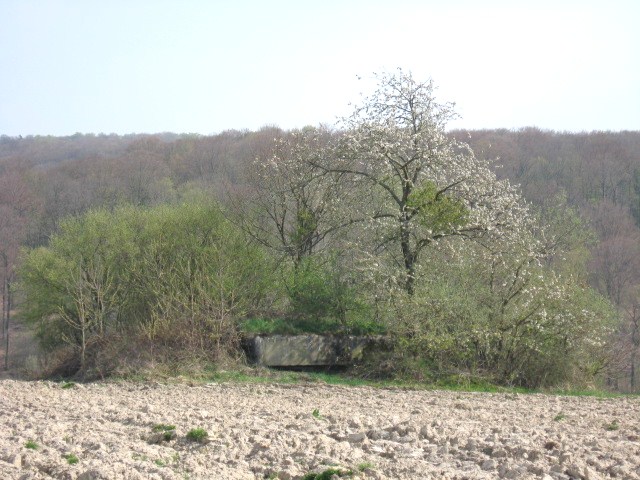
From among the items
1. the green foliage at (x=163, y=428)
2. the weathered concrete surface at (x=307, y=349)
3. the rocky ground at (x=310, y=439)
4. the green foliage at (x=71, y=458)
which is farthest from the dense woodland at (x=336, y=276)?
the green foliage at (x=71, y=458)

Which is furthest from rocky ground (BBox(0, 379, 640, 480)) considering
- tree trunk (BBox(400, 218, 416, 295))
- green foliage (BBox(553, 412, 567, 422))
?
tree trunk (BBox(400, 218, 416, 295))

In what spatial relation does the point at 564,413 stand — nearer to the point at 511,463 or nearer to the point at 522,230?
the point at 511,463

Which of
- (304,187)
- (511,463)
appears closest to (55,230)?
(304,187)

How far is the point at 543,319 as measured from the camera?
18.3 meters

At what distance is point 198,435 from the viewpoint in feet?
29.9

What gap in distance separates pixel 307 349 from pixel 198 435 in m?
11.3

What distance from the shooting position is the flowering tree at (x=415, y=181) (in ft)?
68.3

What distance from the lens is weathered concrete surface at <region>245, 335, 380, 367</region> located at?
2003 centimetres

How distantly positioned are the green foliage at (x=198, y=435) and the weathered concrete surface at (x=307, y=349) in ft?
35.0

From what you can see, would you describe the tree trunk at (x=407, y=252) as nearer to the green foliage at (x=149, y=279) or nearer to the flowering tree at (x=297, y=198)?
the flowering tree at (x=297, y=198)

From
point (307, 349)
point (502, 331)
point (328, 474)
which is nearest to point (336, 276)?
point (307, 349)

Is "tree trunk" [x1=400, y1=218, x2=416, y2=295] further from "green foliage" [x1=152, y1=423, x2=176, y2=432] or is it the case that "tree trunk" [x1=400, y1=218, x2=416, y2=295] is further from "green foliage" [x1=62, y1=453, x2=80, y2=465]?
"green foliage" [x1=62, y1=453, x2=80, y2=465]

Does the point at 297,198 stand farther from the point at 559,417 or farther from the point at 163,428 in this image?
the point at 163,428

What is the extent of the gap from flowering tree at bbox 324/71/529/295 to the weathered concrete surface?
2.05 m
